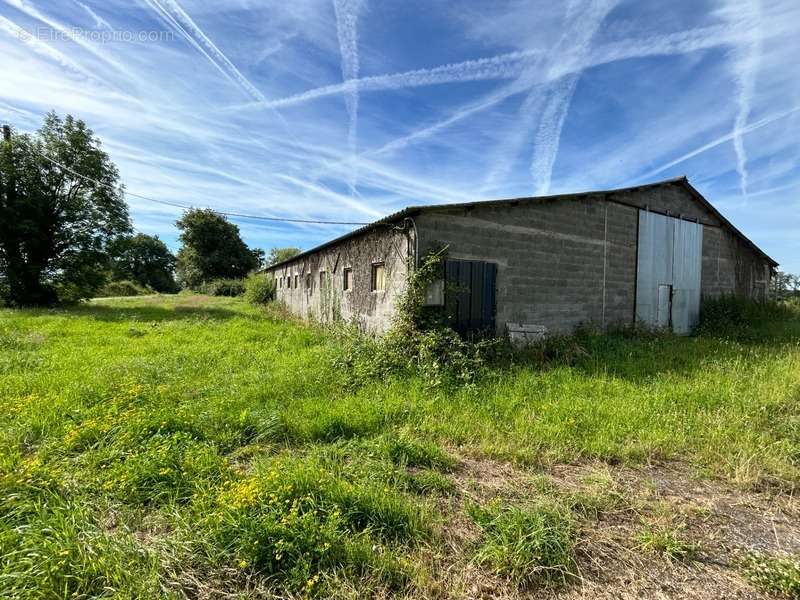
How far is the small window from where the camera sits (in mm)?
7968

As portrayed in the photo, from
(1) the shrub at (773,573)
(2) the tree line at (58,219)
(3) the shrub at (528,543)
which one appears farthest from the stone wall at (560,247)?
(2) the tree line at (58,219)

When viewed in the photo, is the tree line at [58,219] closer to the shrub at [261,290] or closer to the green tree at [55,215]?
the green tree at [55,215]

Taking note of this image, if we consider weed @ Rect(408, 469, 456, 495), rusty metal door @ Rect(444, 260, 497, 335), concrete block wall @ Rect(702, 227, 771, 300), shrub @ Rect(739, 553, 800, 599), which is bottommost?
shrub @ Rect(739, 553, 800, 599)

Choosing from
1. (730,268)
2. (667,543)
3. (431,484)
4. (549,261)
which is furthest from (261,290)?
(730,268)

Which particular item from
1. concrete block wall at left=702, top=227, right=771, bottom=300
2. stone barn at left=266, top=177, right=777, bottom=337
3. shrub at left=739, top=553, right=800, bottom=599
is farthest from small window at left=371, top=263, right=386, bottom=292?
concrete block wall at left=702, top=227, right=771, bottom=300

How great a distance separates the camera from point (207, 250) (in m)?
35.9

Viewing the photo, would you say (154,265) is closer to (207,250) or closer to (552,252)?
(207,250)

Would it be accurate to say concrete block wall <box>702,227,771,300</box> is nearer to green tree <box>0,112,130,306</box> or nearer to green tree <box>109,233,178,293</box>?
green tree <box>0,112,130,306</box>

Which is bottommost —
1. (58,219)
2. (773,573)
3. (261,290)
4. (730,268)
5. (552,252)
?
(773,573)

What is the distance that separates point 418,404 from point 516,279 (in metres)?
4.53

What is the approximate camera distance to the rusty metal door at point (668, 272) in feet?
34.4

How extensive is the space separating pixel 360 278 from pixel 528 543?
7.37m

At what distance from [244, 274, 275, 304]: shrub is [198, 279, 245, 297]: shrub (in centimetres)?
955

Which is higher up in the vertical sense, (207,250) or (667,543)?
(207,250)
